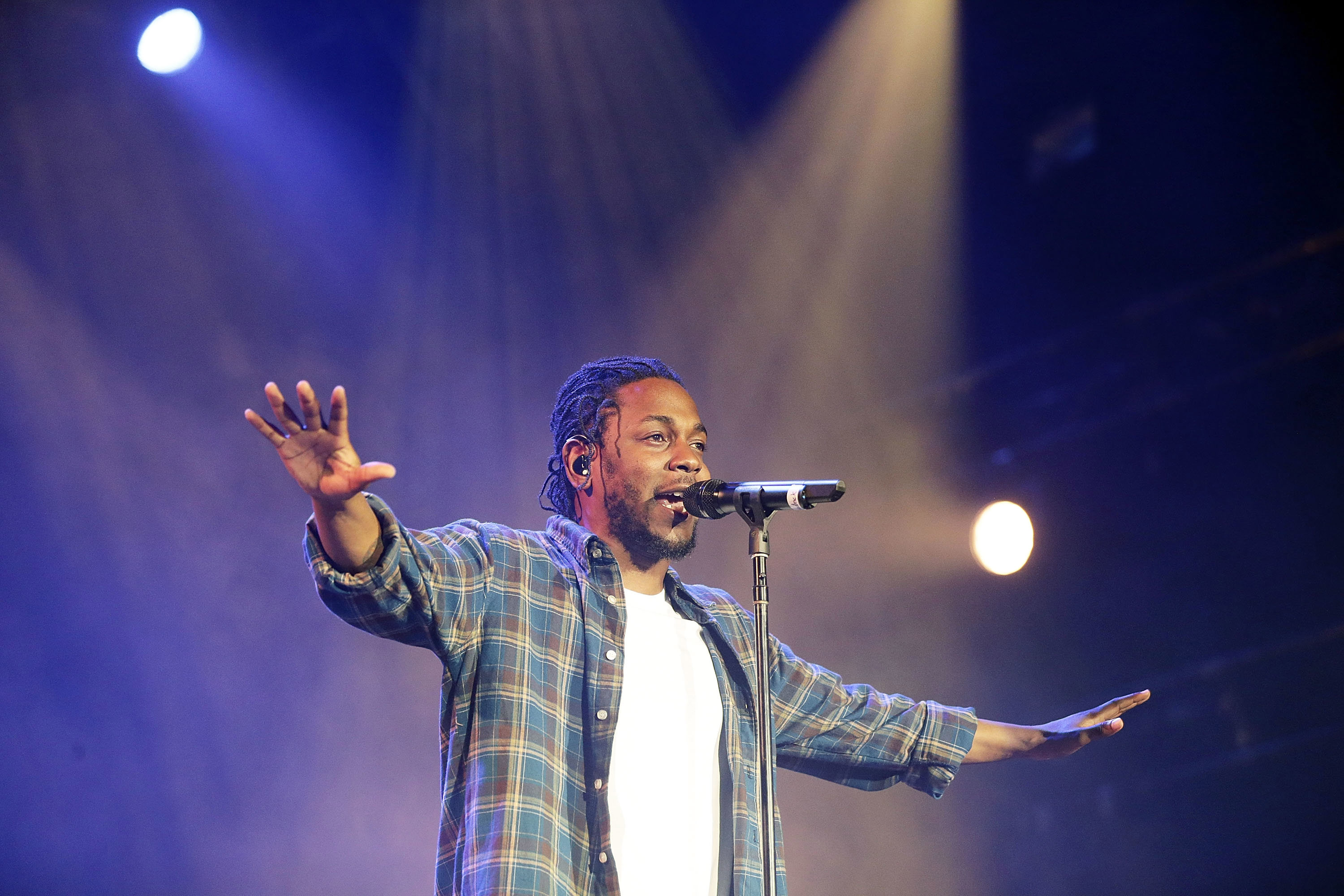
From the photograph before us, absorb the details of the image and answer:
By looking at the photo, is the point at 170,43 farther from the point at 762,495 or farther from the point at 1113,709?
the point at 1113,709

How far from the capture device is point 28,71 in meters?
4.11

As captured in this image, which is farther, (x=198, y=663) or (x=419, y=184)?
(x=419, y=184)

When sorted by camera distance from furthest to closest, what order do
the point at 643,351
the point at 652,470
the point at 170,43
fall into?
the point at 643,351
the point at 170,43
the point at 652,470

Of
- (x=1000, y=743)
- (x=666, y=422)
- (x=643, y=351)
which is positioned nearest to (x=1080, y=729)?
(x=1000, y=743)

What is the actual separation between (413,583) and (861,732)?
5.14ft

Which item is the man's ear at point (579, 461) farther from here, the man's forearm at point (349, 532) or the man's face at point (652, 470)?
the man's forearm at point (349, 532)

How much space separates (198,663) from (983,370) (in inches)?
153

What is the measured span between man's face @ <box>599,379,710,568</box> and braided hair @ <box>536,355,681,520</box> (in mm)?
56

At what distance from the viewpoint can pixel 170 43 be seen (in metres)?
4.46

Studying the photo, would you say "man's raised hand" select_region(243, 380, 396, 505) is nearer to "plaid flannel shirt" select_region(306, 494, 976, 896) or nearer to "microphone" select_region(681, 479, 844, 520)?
"plaid flannel shirt" select_region(306, 494, 976, 896)

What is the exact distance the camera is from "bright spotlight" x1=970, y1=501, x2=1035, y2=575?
5.05m

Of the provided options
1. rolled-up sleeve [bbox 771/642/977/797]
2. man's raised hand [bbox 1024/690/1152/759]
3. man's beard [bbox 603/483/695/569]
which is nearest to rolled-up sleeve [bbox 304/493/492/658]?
man's beard [bbox 603/483/695/569]

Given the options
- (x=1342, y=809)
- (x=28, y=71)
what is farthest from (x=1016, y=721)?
(x=28, y=71)

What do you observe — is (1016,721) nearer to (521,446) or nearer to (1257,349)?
(1257,349)
